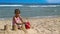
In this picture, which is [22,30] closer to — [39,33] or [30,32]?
[30,32]

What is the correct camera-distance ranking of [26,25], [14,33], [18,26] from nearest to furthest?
[14,33] < [18,26] < [26,25]

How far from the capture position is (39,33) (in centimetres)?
705

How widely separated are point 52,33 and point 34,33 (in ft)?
2.06

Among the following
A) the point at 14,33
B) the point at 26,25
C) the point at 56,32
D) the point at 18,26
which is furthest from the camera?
the point at 56,32

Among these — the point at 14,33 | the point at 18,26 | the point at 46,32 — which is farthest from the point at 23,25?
the point at 46,32

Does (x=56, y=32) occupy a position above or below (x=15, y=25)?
below

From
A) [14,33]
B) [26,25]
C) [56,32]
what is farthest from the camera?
[56,32]

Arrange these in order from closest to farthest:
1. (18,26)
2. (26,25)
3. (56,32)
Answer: (18,26)
(26,25)
(56,32)

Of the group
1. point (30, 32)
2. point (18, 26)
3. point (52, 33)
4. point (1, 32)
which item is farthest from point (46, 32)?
point (1, 32)

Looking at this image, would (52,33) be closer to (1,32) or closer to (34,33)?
(34,33)

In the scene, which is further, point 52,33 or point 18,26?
point 52,33

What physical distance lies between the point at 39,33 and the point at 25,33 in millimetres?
1057

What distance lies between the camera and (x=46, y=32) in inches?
283

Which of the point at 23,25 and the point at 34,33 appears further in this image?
the point at 34,33
